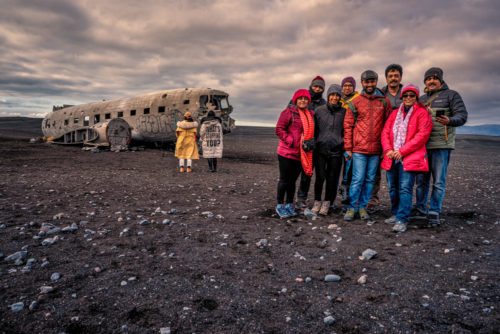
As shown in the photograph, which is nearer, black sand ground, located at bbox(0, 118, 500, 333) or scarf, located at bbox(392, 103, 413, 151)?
black sand ground, located at bbox(0, 118, 500, 333)

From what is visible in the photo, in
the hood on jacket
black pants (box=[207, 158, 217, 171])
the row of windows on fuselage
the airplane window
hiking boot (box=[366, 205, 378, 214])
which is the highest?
the airplane window

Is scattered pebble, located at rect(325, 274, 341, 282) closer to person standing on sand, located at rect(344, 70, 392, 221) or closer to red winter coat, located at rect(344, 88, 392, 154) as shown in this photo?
person standing on sand, located at rect(344, 70, 392, 221)

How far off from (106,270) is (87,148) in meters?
21.3

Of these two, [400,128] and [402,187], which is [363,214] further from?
[400,128]

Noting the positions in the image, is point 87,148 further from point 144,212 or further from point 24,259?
point 24,259

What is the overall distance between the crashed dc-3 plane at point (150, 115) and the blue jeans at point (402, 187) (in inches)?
699

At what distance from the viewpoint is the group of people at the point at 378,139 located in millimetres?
5227

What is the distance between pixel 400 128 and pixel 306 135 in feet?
6.23

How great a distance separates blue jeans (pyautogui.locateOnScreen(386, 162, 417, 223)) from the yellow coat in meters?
9.36

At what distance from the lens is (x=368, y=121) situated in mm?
5680

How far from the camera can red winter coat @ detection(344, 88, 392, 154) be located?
5.67m

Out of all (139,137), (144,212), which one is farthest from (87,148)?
(144,212)

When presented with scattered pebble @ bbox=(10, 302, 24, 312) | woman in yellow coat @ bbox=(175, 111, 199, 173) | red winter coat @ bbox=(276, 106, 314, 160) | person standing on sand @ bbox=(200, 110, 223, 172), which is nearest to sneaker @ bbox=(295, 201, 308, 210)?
red winter coat @ bbox=(276, 106, 314, 160)

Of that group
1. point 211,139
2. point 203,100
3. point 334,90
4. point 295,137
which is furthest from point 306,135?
point 203,100
